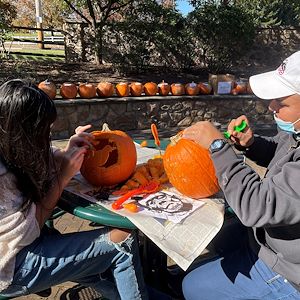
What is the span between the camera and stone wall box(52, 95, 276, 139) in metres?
5.87

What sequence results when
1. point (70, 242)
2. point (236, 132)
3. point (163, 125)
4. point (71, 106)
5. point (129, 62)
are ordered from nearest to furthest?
point (70, 242) → point (236, 132) → point (71, 106) → point (163, 125) → point (129, 62)

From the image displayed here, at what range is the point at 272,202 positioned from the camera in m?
1.29

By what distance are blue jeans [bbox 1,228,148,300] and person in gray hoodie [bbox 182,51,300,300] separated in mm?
331

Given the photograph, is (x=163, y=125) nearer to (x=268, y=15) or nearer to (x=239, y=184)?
(x=239, y=184)

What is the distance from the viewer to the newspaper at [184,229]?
54.6 inches

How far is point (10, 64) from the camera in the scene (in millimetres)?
9695

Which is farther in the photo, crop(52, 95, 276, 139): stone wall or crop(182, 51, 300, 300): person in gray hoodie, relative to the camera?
crop(52, 95, 276, 139): stone wall

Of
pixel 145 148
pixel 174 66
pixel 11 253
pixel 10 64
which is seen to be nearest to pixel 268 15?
pixel 174 66

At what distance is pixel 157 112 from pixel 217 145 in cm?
503

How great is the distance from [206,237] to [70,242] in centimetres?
60

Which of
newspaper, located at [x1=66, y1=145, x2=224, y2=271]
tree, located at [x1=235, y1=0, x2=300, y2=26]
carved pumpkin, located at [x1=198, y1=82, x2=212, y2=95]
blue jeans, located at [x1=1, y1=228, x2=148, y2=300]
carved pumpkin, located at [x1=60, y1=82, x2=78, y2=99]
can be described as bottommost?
carved pumpkin, located at [x1=198, y1=82, x2=212, y2=95]

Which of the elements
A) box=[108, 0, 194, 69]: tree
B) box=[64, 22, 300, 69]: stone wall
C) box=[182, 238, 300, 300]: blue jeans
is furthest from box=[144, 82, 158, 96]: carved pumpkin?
box=[182, 238, 300, 300]: blue jeans

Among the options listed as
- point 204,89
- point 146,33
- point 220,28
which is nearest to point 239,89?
point 204,89

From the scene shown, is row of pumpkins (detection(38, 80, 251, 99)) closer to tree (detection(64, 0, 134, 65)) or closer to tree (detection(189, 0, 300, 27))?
tree (detection(64, 0, 134, 65))
